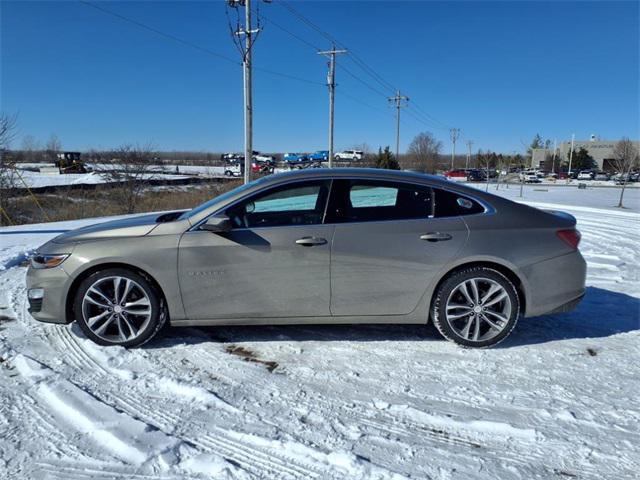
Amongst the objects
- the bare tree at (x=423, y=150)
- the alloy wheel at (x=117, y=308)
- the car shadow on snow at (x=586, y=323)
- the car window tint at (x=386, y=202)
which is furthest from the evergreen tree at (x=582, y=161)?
the alloy wheel at (x=117, y=308)

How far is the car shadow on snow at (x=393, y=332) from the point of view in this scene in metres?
4.03

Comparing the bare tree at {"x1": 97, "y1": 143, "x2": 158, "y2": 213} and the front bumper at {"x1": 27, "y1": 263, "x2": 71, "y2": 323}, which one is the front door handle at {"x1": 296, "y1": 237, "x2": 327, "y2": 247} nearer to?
the front bumper at {"x1": 27, "y1": 263, "x2": 71, "y2": 323}

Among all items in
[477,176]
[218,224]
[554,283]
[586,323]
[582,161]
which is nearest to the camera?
[218,224]

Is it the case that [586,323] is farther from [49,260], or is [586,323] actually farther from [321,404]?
[49,260]

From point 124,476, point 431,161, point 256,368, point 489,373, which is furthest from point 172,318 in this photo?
point 431,161

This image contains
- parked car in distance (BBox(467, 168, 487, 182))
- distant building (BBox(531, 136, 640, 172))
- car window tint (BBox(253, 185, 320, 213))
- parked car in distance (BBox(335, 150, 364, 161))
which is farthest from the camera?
distant building (BBox(531, 136, 640, 172))

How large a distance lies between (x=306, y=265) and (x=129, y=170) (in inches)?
1141

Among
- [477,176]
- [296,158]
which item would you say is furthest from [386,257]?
[296,158]

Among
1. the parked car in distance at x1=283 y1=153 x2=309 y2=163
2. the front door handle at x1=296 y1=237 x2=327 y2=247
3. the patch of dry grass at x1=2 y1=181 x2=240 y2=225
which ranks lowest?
the patch of dry grass at x1=2 y1=181 x2=240 y2=225

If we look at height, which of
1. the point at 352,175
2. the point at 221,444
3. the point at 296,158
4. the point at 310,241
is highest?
the point at 296,158

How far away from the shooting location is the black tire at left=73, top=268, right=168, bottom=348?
3705mm

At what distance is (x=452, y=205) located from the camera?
388 cm

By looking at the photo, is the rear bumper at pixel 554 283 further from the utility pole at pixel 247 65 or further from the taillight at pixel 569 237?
the utility pole at pixel 247 65

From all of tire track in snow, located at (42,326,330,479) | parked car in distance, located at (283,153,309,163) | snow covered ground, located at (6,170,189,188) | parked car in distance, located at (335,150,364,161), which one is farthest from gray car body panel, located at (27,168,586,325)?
parked car in distance, located at (335,150,364,161)
